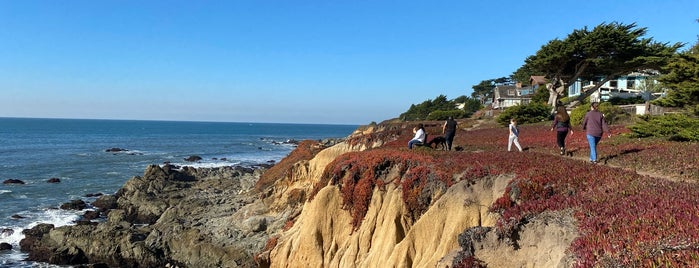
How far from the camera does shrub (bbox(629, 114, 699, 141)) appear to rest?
17359 mm

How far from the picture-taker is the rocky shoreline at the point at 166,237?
2173 centimetres

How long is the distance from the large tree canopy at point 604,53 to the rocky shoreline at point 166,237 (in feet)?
84.6

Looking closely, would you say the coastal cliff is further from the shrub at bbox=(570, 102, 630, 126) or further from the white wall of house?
the white wall of house

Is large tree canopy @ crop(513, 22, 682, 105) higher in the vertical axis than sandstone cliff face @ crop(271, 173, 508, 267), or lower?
higher

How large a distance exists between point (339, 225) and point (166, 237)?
1155 centimetres

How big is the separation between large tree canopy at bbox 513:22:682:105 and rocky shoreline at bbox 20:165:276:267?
84.6 feet

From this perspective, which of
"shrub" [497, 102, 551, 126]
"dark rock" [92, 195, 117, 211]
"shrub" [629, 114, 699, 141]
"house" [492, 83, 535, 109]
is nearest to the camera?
"shrub" [629, 114, 699, 141]

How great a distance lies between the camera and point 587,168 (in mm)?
11266

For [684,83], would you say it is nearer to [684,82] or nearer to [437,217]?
[684,82]

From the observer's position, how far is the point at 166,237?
936 inches

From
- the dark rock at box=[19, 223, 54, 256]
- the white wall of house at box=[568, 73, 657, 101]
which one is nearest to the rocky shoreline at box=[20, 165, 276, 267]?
the dark rock at box=[19, 223, 54, 256]

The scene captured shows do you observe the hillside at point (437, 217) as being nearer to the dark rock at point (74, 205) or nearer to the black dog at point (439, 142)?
the black dog at point (439, 142)

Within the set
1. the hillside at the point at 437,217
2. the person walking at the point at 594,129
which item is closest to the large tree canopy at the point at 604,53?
the hillside at the point at 437,217

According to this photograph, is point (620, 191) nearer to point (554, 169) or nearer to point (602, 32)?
point (554, 169)
